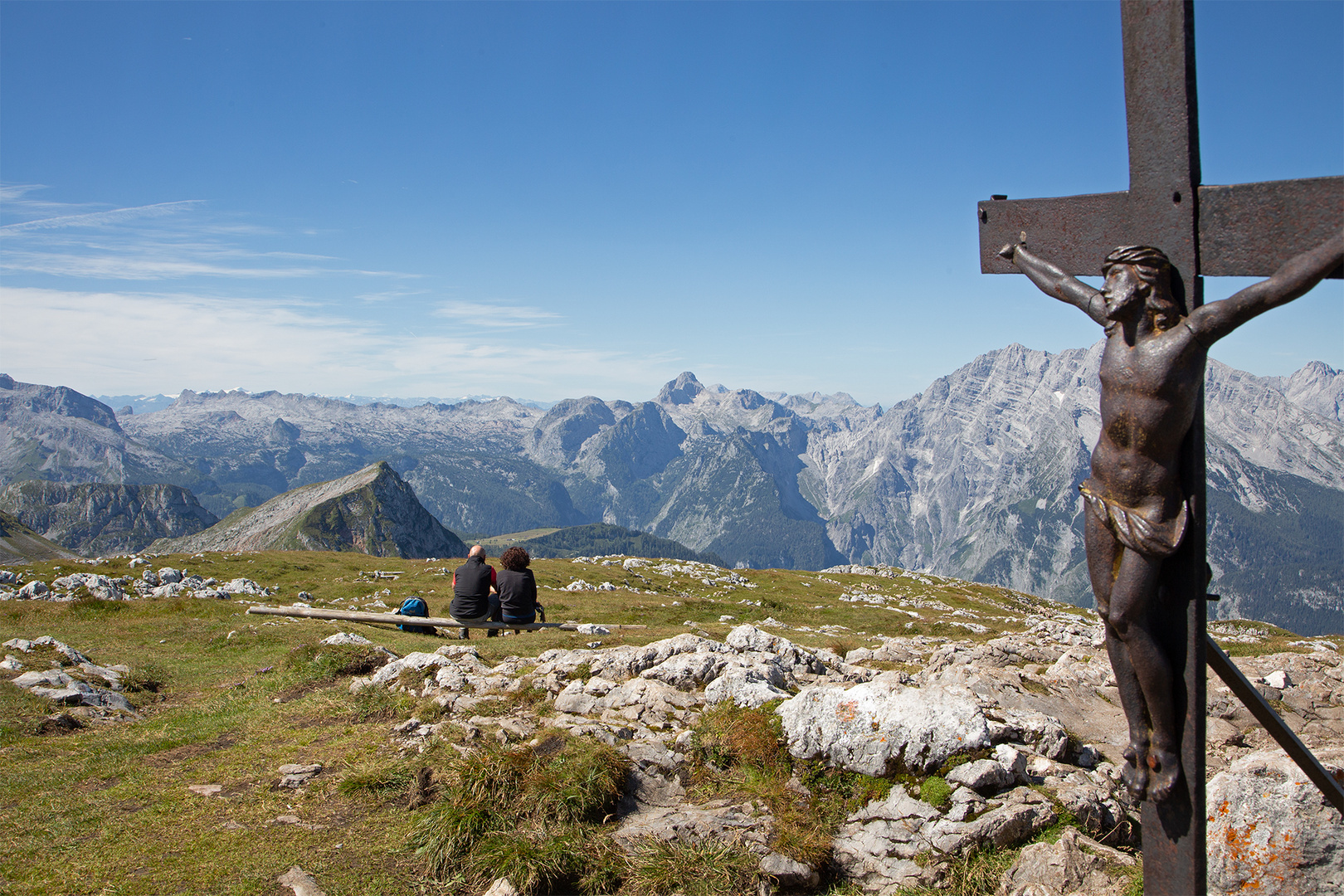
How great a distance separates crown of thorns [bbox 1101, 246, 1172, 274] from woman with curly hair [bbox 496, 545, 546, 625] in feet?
47.5

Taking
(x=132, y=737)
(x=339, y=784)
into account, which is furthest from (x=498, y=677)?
(x=132, y=737)

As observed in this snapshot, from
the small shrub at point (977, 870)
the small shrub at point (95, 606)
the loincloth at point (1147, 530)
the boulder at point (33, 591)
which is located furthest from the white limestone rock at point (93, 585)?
the loincloth at point (1147, 530)

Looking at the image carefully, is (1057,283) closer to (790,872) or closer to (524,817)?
(790,872)

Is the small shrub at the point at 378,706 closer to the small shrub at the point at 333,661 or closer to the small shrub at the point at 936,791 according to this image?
the small shrub at the point at 333,661

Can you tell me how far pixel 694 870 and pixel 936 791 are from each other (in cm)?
345

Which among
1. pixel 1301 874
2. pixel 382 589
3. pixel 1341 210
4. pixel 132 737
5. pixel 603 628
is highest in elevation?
pixel 1341 210

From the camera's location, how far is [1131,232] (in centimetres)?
517

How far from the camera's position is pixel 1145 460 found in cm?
451

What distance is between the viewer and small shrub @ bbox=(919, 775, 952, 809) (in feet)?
28.9

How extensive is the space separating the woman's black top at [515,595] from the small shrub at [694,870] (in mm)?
9887

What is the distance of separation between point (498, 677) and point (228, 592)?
46.1 meters

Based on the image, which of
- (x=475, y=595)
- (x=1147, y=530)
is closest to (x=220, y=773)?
(x=475, y=595)

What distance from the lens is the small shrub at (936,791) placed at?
347 inches

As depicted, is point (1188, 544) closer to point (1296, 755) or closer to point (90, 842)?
point (1296, 755)
